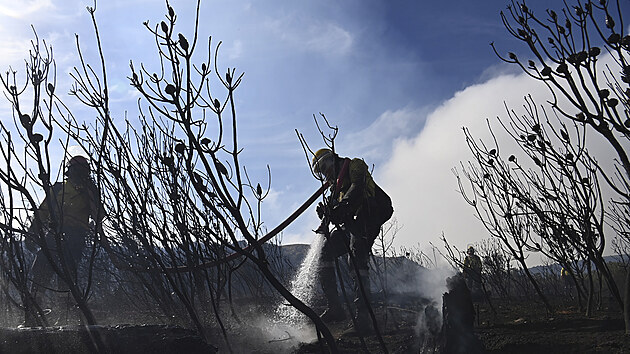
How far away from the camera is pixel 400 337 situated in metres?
4.11

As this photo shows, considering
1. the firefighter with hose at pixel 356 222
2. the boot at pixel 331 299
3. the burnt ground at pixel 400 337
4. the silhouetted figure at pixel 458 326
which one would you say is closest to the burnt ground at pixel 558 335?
the burnt ground at pixel 400 337

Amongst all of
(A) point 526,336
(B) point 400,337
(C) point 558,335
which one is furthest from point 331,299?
(C) point 558,335

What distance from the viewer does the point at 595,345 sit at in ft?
9.11

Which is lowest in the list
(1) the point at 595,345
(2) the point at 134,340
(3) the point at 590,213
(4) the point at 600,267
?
(1) the point at 595,345

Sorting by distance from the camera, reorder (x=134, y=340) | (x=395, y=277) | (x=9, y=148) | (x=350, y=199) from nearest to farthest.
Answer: (x=134, y=340), (x=9, y=148), (x=350, y=199), (x=395, y=277)

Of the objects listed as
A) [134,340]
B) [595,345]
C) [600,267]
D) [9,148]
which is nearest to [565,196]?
[600,267]

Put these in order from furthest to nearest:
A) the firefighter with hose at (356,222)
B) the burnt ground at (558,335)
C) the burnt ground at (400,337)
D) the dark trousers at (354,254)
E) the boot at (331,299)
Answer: the boot at (331,299)
the dark trousers at (354,254)
the firefighter with hose at (356,222)
the burnt ground at (558,335)
the burnt ground at (400,337)

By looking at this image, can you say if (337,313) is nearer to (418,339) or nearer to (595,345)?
(418,339)

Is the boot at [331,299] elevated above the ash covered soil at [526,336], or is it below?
above

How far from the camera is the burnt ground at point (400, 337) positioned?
2.06 meters

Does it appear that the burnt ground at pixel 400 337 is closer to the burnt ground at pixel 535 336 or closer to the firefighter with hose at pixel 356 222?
the burnt ground at pixel 535 336

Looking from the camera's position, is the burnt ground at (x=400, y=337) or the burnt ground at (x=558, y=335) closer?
the burnt ground at (x=400, y=337)

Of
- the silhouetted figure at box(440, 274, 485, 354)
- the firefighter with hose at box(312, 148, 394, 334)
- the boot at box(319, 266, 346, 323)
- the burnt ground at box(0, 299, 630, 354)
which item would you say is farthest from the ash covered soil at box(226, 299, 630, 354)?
the boot at box(319, 266, 346, 323)

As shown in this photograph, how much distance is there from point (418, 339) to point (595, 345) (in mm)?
1213
